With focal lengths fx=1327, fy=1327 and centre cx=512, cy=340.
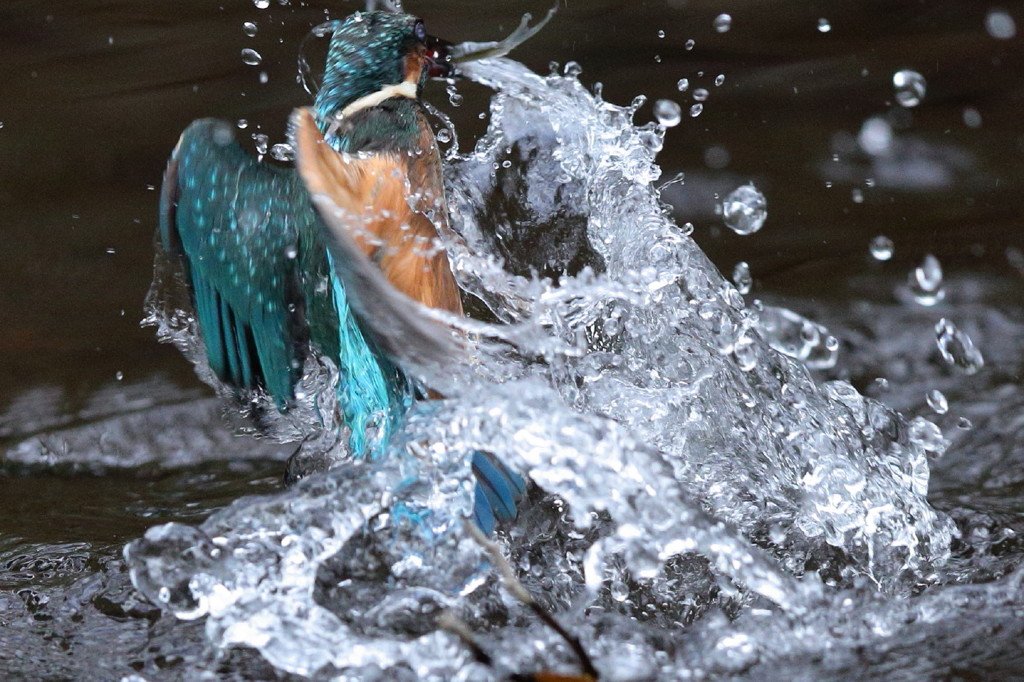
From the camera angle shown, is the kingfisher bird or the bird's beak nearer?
the kingfisher bird

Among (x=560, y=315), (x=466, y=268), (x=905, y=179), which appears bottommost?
(x=905, y=179)

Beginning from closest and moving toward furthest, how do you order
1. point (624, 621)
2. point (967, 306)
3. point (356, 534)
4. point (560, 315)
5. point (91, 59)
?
point (624, 621)
point (356, 534)
point (560, 315)
point (967, 306)
point (91, 59)

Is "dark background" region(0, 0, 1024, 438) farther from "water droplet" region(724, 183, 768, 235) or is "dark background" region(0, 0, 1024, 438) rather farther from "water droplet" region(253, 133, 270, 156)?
"water droplet" region(724, 183, 768, 235)

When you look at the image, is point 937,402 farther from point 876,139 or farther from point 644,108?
point 644,108

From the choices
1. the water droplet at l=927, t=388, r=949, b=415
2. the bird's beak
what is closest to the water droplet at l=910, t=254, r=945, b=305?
the water droplet at l=927, t=388, r=949, b=415

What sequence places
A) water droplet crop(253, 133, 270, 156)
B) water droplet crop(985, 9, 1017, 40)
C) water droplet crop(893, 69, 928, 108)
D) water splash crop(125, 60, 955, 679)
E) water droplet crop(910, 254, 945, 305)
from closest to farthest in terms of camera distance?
water splash crop(125, 60, 955, 679) → water droplet crop(910, 254, 945, 305) → water droplet crop(253, 133, 270, 156) → water droplet crop(893, 69, 928, 108) → water droplet crop(985, 9, 1017, 40)

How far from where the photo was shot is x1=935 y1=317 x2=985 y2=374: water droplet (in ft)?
7.38

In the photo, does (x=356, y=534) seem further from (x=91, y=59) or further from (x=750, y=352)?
(x=91, y=59)

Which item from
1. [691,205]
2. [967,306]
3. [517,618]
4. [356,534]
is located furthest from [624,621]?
[691,205]

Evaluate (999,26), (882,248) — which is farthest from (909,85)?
(999,26)

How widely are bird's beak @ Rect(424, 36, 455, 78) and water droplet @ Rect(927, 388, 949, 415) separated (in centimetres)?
94

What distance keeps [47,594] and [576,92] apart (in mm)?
1039

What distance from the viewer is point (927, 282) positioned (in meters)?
2.37

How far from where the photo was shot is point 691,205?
2.93m
